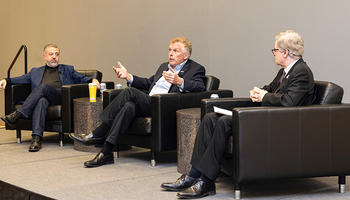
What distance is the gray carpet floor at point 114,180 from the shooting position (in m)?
3.82

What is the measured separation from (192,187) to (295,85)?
3.14 ft

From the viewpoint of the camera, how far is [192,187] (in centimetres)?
372

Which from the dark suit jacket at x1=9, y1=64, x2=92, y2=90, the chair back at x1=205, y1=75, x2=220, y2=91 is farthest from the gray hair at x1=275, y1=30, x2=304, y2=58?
the dark suit jacket at x1=9, y1=64, x2=92, y2=90

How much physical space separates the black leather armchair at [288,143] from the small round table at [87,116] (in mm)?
2058

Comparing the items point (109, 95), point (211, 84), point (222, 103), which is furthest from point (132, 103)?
point (222, 103)

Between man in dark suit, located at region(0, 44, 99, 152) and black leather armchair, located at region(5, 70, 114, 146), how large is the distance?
9 centimetres

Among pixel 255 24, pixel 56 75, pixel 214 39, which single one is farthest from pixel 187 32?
pixel 56 75

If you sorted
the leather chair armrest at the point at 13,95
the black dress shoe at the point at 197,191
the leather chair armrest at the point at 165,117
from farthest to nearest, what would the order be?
1. the leather chair armrest at the point at 13,95
2. the leather chair armrest at the point at 165,117
3. the black dress shoe at the point at 197,191

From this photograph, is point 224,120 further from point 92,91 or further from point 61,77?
point 61,77

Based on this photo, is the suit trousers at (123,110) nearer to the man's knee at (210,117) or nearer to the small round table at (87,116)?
the small round table at (87,116)

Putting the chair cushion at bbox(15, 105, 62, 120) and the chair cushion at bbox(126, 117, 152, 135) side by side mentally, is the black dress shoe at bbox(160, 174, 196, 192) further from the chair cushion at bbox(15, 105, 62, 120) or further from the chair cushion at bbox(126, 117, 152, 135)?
the chair cushion at bbox(15, 105, 62, 120)

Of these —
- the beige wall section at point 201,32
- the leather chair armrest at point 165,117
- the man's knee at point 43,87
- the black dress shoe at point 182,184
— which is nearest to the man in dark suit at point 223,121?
the black dress shoe at point 182,184

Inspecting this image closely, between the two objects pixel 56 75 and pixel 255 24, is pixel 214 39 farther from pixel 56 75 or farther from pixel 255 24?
pixel 56 75

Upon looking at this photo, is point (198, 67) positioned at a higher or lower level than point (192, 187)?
higher
